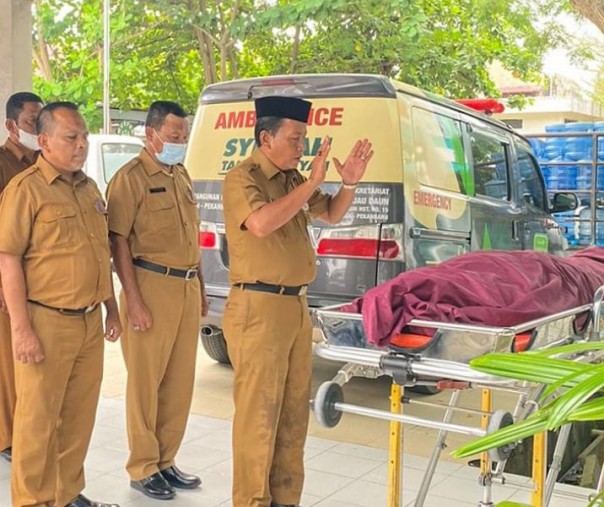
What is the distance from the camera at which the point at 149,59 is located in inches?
507

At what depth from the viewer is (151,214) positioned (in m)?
3.60

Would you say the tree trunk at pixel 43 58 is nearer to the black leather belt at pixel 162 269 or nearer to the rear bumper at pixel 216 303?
the rear bumper at pixel 216 303

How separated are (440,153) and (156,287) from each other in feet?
7.97

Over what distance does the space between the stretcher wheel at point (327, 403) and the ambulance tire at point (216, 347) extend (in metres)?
3.54

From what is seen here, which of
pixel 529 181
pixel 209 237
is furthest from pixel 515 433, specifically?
pixel 529 181

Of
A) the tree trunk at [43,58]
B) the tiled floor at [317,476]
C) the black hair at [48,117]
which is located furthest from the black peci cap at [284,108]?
the tree trunk at [43,58]

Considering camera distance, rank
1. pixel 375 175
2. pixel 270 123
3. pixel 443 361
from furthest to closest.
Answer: pixel 375 175 → pixel 270 123 → pixel 443 361

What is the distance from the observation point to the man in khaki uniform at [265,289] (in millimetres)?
3156

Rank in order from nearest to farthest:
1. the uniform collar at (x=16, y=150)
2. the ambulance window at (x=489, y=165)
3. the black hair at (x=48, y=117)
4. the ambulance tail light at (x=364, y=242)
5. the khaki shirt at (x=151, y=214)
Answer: the black hair at (x=48, y=117), the khaki shirt at (x=151, y=214), the uniform collar at (x=16, y=150), the ambulance tail light at (x=364, y=242), the ambulance window at (x=489, y=165)

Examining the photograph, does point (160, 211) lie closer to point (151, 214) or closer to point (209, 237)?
point (151, 214)

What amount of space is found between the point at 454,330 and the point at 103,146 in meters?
9.52

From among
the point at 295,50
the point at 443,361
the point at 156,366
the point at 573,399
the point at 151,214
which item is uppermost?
the point at 295,50

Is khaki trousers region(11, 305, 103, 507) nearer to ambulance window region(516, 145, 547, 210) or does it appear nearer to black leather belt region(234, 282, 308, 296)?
black leather belt region(234, 282, 308, 296)

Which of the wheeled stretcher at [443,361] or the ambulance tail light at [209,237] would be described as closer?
the wheeled stretcher at [443,361]
